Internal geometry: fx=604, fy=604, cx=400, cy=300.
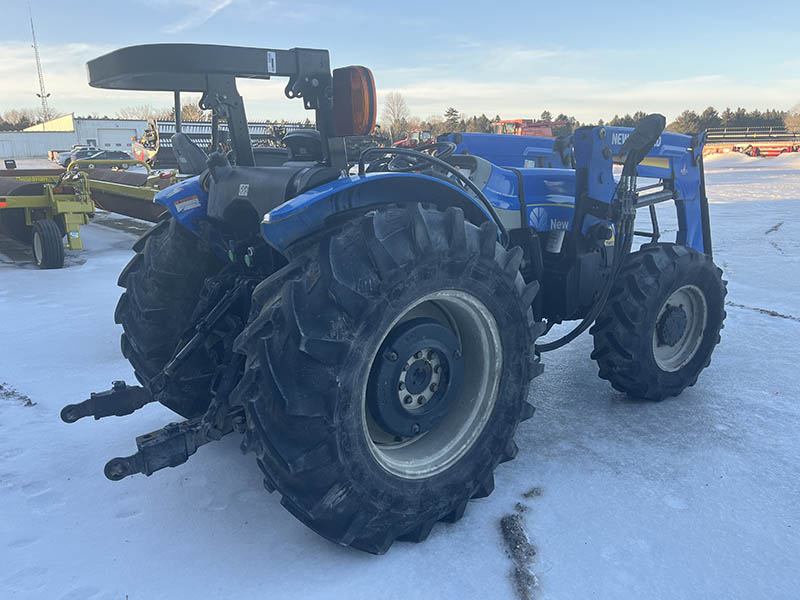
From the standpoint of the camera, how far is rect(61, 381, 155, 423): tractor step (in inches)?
104

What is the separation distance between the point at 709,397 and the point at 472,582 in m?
2.28

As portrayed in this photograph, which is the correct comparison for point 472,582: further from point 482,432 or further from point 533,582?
point 482,432

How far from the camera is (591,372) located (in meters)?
4.12

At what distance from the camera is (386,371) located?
88.5 inches

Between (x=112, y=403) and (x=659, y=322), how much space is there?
9.60 ft

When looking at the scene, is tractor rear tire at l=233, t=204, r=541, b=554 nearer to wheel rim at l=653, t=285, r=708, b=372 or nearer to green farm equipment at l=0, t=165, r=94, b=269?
wheel rim at l=653, t=285, r=708, b=372

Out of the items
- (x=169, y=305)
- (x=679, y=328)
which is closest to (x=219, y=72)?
(x=169, y=305)

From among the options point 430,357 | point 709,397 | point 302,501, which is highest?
point 430,357

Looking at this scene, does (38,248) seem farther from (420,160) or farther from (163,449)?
(163,449)

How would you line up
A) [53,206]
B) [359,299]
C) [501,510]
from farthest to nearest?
[53,206]
[501,510]
[359,299]

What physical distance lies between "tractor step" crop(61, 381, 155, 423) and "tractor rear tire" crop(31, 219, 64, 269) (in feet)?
19.6

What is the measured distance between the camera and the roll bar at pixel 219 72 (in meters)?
2.09

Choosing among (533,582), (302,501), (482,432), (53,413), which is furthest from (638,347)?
(53,413)

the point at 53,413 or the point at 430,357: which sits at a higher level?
the point at 430,357
